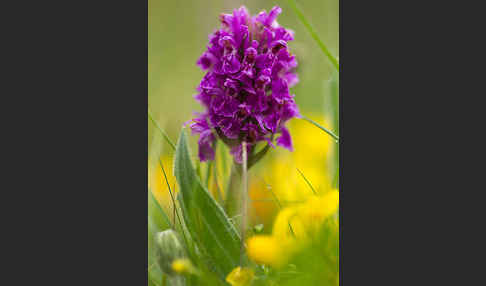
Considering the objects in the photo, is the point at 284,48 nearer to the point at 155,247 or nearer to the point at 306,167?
the point at 306,167

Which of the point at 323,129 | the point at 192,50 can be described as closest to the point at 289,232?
the point at 323,129

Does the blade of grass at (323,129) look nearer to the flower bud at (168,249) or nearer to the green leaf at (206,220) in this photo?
the green leaf at (206,220)

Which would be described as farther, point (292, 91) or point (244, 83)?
point (292, 91)

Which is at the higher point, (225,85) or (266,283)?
(225,85)

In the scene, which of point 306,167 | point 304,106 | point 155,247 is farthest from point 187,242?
point 304,106

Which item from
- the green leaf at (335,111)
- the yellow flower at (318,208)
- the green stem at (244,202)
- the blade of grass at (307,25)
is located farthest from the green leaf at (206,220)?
the blade of grass at (307,25)

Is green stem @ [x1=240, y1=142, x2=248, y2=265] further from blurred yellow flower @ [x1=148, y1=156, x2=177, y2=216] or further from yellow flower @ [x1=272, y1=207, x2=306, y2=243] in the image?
blurred yellow flower @ [x1=148, y1=156, x2=177, y2=216]

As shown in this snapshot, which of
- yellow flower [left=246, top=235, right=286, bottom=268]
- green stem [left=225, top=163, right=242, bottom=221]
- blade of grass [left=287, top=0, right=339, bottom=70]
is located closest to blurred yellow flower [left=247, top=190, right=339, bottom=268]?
yellow flower [left=246, top=235, right=286, bottom=268]

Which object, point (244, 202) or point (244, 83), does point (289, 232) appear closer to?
point (244, 202)
